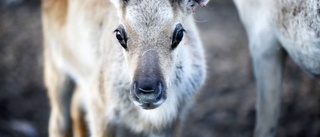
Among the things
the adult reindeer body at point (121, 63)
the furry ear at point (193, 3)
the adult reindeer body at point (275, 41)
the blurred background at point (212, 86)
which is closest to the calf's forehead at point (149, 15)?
the adult reindeer body at point (121, 63)

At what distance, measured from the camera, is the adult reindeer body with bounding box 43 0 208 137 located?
6.58 meters

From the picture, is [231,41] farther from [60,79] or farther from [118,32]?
[118,32]

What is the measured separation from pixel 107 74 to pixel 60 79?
1.76 m

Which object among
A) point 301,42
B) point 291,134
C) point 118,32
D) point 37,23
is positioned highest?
point 37,23

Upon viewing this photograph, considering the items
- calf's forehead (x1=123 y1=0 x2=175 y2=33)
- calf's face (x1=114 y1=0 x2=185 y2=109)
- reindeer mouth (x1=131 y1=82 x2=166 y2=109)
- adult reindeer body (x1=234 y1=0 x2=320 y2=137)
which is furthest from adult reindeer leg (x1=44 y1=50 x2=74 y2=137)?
reindeer mouth (x1=131 y1=82 x2=166 y2=109)

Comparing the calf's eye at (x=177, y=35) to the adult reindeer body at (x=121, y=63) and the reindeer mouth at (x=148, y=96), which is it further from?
the reindeer mouth at (x=148, y=96)

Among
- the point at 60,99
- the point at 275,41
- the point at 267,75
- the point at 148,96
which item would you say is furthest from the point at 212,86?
the point at 148,96

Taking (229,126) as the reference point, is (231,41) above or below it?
above

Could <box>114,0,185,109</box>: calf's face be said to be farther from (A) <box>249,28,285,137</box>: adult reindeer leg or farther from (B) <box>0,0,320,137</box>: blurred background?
(B) <box>0,0,320,137</box>: blurred background

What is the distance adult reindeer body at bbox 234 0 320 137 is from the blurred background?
2.06m

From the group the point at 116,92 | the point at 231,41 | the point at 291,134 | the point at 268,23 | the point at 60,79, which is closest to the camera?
the point at 116,92

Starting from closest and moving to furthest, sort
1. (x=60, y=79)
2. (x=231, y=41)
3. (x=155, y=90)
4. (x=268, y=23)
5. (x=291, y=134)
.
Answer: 1. (x=155, y=90)
2. (x=268, y=23)
3. (x=60, y=79)
4. (x=291, y=134)
5. (x=231, y=41)

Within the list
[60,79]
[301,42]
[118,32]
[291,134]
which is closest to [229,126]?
[291,134]

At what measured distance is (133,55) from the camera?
663 centimetres
